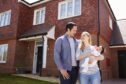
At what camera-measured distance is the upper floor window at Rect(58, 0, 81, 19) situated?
503 inches

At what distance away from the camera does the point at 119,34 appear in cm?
1617

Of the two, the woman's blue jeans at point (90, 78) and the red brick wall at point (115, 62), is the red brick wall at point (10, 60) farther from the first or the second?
the woman's blue jeans at point (90, 78)

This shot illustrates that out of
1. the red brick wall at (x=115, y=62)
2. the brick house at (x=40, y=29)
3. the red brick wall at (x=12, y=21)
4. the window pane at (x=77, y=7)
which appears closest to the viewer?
the brick house at (x=40, y=29)

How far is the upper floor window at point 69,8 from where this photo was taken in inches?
503

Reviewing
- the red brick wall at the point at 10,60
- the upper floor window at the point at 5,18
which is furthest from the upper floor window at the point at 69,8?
the upper floor window at the point at 5,18

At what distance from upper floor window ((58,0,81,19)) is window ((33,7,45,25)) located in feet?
6.87

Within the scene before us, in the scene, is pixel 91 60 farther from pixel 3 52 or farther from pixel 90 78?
pixel 3 52

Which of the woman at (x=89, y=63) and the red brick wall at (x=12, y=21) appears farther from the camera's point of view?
the red brick wall at (x=12, y=21)

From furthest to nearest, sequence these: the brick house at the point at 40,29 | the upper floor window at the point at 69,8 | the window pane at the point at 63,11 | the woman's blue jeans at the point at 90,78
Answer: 1. the window pane at the point at 63,11
2. the upper floor window at the point at 69,8
3. the brick house at the point at 40,29
4. the woman's blue jeans at the point at 90,78

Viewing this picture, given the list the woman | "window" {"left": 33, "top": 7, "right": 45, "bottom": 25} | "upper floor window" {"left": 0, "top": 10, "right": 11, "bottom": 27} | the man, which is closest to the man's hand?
the man

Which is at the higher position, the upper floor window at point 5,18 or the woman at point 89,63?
the upper floor window at point 5,18

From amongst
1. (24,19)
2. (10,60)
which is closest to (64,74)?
(10,60)

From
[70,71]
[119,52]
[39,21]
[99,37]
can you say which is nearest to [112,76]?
[119,52]

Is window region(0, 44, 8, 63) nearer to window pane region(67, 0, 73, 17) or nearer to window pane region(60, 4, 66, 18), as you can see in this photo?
window pane region(60, 4, 66, 18)
